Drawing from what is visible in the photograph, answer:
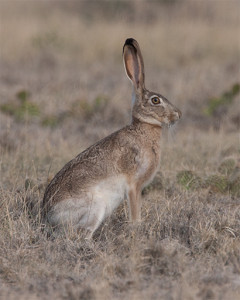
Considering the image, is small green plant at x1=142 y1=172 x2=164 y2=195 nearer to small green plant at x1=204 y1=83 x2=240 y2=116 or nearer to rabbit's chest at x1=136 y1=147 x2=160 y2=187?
rabbit's chest at x1=136 y1=147 x2=160 y2=187

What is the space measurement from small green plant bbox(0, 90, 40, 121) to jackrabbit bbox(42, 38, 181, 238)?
13.2ft

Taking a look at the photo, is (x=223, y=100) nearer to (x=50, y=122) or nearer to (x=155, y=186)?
(x=50, y=122)

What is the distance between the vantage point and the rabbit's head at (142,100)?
17.1 feet

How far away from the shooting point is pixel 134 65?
5270mm

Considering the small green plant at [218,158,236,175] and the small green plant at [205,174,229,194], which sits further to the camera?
the small green plant at [218,158,236,175]

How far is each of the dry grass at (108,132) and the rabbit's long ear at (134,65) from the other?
117 cm

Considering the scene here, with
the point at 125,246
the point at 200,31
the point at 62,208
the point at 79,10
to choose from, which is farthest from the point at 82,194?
the point at 79,10

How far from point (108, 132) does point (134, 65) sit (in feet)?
13.1

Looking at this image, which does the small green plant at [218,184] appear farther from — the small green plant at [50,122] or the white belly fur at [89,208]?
the small green plant at [50,122]

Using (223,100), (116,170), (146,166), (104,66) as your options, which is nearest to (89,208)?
(116,170)

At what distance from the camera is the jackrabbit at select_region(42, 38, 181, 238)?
4.68m

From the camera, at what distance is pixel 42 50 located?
582 inches

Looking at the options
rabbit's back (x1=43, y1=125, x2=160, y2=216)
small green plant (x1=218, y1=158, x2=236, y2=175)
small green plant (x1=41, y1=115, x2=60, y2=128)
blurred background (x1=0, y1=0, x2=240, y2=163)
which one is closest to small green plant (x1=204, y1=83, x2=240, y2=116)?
blurred background (x1=0, y1=0, x2=240, y2=163)

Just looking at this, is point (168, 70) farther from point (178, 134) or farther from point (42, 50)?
point (178, 134)
